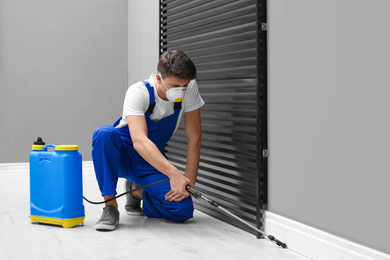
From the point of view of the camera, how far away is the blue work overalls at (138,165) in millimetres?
2893

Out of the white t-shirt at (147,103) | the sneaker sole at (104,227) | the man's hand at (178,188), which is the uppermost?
the white t-shirt at (147,103)

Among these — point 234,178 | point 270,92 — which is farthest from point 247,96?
point 234,178

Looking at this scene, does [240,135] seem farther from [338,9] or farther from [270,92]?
[338,9]

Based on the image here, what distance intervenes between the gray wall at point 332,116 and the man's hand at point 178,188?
0.43m

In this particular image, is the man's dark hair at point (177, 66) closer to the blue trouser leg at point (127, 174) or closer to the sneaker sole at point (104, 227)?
the blue trouser leg at point (127, 174)

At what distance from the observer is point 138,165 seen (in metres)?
3.04

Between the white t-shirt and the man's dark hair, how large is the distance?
0.57 feet

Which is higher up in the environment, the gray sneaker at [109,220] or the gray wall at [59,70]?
the gray wall at [59,70]

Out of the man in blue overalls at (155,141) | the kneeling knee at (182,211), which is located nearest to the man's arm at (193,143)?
the man in blue overalls at (155,141)

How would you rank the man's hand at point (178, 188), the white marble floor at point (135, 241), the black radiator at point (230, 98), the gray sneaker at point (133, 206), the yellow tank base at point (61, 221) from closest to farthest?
the white marble floor at point (135, 241) → the black radiator at point (230, 98) → the man's hand at point (178, 188) → the yellow tank base at point (61, 221) → the gray sneaker at point (133, 206)

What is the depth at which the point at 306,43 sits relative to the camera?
2.32 metres

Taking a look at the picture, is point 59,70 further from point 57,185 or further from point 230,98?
point 230,98

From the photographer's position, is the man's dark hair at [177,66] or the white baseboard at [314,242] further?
the man's dark hair at [177,66]

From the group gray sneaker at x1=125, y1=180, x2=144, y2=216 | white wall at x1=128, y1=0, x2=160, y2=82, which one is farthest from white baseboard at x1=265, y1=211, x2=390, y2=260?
white wall at x1=128, y1=0, x2=160, y2=82
